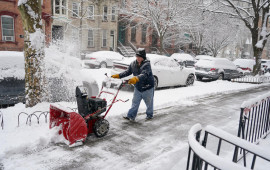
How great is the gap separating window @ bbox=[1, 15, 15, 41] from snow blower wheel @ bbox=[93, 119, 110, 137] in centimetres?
1774

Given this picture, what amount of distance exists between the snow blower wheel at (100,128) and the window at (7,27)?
17739mm

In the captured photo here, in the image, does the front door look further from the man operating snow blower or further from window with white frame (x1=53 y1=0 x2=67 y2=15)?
the man operating snow blower

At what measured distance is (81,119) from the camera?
4176 millimetres

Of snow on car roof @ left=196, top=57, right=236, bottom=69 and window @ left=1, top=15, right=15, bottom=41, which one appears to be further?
window @ left=1, top=15, right=15, bottom=41

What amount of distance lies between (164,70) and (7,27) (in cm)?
1522

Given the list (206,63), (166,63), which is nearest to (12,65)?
(166,63)

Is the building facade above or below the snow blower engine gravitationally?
above

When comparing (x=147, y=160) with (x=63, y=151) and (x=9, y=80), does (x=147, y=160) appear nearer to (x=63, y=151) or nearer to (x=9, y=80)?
(x=63, y=151)

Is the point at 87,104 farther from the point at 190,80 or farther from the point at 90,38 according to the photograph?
the point at 90,38

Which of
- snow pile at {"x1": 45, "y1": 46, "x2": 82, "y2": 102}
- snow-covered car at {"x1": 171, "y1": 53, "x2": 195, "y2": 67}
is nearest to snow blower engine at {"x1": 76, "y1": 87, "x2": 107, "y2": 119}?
snow pile at {"x1": 45, "y1": 46, "x2": 82, "y2": 102}

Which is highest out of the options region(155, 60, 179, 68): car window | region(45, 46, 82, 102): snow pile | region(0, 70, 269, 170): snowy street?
region(155, 60, 179, 68): car window

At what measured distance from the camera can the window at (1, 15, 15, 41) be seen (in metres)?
18.4

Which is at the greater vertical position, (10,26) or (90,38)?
(90,38)

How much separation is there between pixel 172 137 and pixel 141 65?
6.54ft
